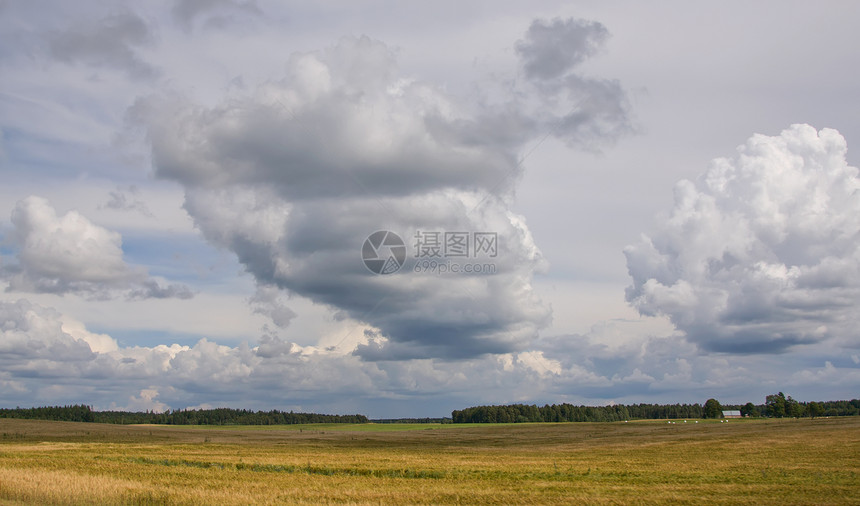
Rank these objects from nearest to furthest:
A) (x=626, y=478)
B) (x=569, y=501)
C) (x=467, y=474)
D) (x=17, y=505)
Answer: (x=17, y=505), (x=569, y=501), (x=626, y=478), (x=467, y=474)

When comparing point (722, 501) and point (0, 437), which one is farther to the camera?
point (0, 437)

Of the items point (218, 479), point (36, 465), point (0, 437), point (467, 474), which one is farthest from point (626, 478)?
point (0, 437)

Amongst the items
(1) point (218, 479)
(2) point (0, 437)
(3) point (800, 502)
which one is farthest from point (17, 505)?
(2) point (0, 437)

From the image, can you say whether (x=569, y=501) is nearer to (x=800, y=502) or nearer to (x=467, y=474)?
(x=800, y=502)

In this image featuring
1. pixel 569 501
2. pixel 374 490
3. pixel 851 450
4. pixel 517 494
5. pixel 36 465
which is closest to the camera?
pixel 569 501

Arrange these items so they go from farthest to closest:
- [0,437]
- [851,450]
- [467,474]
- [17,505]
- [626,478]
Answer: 1. [0,437]
2. [851,450]
3. [467,474]
4. [626,478]
5. [17,505]

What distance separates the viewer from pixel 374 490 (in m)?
42.9

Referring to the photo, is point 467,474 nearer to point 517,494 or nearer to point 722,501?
point 517,494

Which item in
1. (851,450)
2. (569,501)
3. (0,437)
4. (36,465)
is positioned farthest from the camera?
(0,437)

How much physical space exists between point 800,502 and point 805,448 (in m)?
45.4

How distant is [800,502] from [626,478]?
1525cm

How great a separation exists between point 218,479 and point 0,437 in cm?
10150

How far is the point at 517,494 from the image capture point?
129ft

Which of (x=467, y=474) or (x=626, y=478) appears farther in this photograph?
(x=467, y=474)
